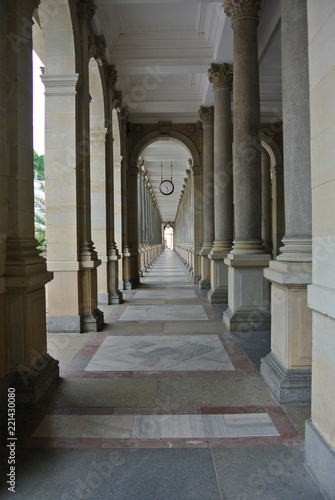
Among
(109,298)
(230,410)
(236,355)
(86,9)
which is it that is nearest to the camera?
(230,410)

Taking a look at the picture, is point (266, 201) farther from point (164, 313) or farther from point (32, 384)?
point (32, 384)

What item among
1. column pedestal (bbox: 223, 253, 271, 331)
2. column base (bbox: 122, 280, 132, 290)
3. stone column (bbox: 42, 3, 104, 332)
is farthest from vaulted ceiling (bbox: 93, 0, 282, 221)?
column base (bbox: 122, 280, 132, 290)

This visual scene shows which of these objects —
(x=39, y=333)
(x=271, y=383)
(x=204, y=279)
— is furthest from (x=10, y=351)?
(x=204, y=279)

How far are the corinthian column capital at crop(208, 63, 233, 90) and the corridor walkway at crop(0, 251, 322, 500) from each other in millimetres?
7585

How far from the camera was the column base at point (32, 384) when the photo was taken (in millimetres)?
4160

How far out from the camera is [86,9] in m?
7.97

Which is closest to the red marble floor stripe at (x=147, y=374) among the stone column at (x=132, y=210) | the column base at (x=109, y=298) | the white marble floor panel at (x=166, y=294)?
the column base at (x=109, y=298)

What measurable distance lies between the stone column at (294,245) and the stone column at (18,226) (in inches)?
108

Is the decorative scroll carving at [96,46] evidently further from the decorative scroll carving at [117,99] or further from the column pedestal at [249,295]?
the column pedestal at [249,295]

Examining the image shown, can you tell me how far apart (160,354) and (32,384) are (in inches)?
89.9

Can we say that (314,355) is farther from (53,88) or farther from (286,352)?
(53,88)

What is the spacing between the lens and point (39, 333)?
15.7ft

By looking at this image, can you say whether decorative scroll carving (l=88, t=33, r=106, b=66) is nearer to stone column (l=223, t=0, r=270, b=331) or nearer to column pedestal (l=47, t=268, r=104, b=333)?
stone column (l=223, t=0, r=270, b=331)

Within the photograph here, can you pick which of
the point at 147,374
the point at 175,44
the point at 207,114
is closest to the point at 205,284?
the point at 207,114
